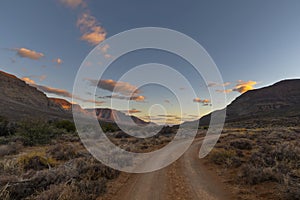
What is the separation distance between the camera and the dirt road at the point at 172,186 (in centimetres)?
638

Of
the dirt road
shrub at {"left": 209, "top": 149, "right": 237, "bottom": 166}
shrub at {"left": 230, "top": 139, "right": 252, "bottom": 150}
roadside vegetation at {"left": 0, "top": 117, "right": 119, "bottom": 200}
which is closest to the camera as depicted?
roadside vegetation at {"left": 0, "top": 117, "right": 119, "bottom": 200}

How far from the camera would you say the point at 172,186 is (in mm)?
7355

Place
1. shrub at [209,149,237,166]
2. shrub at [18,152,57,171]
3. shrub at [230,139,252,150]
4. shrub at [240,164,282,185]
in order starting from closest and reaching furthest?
shrub at [240,164,282,185] → shrub at [18,152,57,171] → shrub at [209,149,237,166] → shrub at [230,139,252,150]

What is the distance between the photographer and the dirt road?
638 cm

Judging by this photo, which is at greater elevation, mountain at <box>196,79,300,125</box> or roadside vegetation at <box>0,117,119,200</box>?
mountain at <box>196,79,300,125</box>

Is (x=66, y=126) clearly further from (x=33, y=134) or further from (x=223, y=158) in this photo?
(x=223, y=158)

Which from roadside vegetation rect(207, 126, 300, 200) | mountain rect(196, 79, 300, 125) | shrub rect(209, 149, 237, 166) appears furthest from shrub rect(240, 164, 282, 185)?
mountain rect(196, 79, 300, 125)

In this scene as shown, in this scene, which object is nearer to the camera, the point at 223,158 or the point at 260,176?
the point at 260,176

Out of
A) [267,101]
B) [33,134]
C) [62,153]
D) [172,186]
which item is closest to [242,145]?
[172,186]

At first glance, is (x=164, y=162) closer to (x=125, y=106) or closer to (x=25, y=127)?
(x=125, y=106)

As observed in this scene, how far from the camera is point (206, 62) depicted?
51.9 ft

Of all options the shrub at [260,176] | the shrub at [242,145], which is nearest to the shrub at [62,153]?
the shrub at [260,176]

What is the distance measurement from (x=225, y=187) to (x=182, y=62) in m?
20.5

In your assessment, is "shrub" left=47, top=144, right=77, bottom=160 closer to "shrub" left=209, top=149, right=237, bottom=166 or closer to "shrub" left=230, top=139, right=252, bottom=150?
"shrub" left=209, top=149, right=237, bottom=166
